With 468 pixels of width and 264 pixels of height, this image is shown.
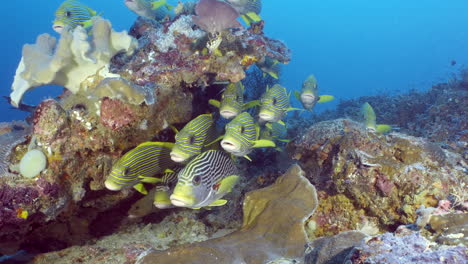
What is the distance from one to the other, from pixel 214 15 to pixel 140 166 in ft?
8.55

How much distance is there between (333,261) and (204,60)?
3.19 meters

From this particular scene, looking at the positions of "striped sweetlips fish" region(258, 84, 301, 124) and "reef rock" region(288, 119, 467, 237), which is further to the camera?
"striped sweetlips fish" region(258, 84, 301, 124)

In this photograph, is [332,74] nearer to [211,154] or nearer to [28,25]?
[28,25]

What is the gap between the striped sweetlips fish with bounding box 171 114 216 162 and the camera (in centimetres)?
321

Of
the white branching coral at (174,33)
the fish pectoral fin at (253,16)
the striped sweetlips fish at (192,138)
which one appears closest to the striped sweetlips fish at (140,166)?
the striped sweetlips fish at (192,138)

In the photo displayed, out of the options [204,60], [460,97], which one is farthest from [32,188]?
[460,97]

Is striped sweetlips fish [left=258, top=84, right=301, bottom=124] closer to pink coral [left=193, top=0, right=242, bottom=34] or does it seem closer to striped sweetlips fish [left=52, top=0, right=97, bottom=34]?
pink coral [left=193, top=0, right=242, bottom=34]

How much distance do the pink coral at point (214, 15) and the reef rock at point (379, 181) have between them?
8.40 feet

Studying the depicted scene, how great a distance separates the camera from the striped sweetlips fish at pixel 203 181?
2.58 m

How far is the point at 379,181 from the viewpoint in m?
3.04

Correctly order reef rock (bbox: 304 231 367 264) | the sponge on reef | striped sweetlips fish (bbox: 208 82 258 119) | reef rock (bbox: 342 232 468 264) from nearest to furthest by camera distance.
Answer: reef rock (bbox: 342 232 468 264), reef rock (bbox: 304 231 367 264), the sponge on reef, striped sweetlips fish (bbox: 208 82 258 119)

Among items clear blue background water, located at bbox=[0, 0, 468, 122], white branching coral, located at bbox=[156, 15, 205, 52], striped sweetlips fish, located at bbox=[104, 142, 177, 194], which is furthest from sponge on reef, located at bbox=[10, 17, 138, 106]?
clear blue background water, located at bbox=[0, 0, 468, 122]

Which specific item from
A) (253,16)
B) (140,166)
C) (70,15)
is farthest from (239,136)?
(70,15)

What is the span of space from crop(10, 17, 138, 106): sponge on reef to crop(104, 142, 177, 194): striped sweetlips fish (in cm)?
136
